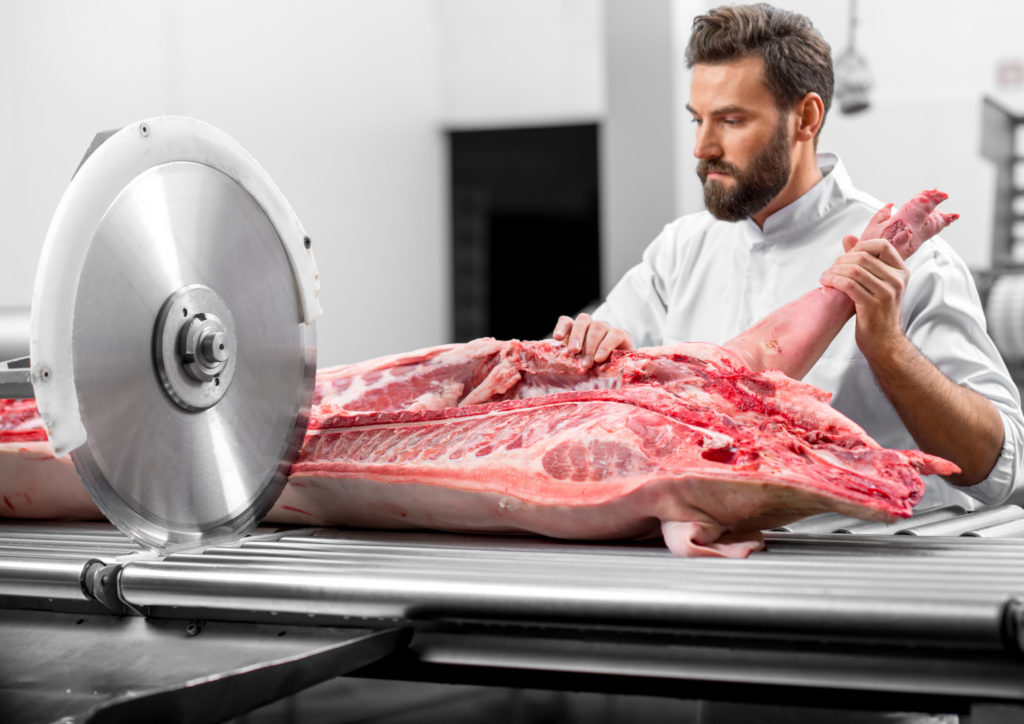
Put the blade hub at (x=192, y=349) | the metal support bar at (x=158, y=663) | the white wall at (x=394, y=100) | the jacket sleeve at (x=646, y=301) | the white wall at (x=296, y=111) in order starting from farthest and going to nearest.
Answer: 1. the white wall at (x=394, y=100)
2. the white wall at (x=296, y=111)
3. the jacket sleeve at (x=646, y=301)
4. the blade hub at (x=192, y=349)
5. the metal support bar at (x=158, y=663)

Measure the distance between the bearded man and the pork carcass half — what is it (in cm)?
13

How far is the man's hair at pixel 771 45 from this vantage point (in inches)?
90.9

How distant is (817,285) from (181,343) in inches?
64.4

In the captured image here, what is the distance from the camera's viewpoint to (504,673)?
1141mm

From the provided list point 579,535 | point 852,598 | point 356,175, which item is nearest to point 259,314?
point 579,535

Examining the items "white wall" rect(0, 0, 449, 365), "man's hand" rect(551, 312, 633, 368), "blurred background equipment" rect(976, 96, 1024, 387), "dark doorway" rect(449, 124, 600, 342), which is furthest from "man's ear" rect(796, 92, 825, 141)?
"dark doorway" rect(449, 124, 600, 342)

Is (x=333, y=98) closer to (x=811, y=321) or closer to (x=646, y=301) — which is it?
(x=646, y=301)

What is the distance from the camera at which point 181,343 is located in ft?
4.47

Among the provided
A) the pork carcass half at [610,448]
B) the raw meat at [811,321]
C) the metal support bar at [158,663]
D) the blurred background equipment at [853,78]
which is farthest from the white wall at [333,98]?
the raw meat at [811,321]

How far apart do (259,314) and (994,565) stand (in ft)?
3.32

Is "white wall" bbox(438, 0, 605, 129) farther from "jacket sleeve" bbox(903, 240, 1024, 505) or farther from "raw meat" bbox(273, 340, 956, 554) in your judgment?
"raw meat" bbox(273, 340, 956, 554)

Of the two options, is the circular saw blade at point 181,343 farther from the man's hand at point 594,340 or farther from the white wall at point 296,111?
the white wall at point 296,111

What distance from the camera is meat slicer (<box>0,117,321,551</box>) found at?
1.21 meters

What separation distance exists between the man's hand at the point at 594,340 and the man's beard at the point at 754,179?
2.43 ft
